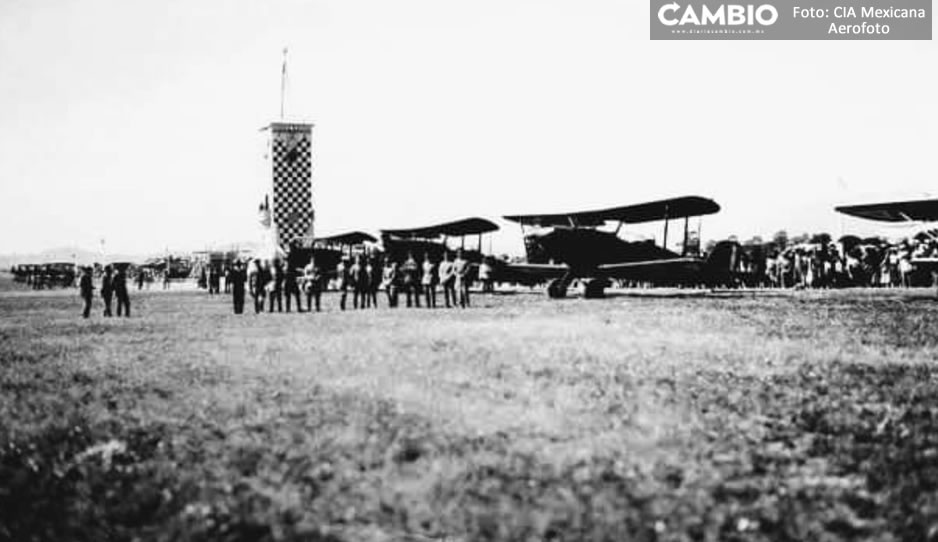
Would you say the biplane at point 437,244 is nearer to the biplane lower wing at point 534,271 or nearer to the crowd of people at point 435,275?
the crowd of people at point 435,275

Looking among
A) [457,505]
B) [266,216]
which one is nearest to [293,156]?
[266,216]

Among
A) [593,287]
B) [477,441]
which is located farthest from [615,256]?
[477,441]

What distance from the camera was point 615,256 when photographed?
87.2 ft

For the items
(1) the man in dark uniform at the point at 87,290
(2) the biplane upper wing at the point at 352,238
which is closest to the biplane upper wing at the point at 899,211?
(1) the man in dark uniform at the point at 87,290

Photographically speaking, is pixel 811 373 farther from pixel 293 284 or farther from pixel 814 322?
pixel 293 284

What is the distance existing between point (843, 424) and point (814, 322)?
954 centimetres

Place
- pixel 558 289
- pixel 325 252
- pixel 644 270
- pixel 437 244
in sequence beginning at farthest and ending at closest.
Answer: pixel 325 252, pixel 437 244, pixel 558 289, pixel 644 270

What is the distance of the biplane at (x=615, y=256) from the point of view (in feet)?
85.5

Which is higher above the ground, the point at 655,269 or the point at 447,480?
the point at 655,269

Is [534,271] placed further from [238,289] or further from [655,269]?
[238,289]

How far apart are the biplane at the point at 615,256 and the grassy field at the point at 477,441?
1388cm

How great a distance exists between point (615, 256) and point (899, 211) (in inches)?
326

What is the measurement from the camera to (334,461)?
566cm

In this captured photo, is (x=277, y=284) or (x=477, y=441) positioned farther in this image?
(x=277, y=284)
